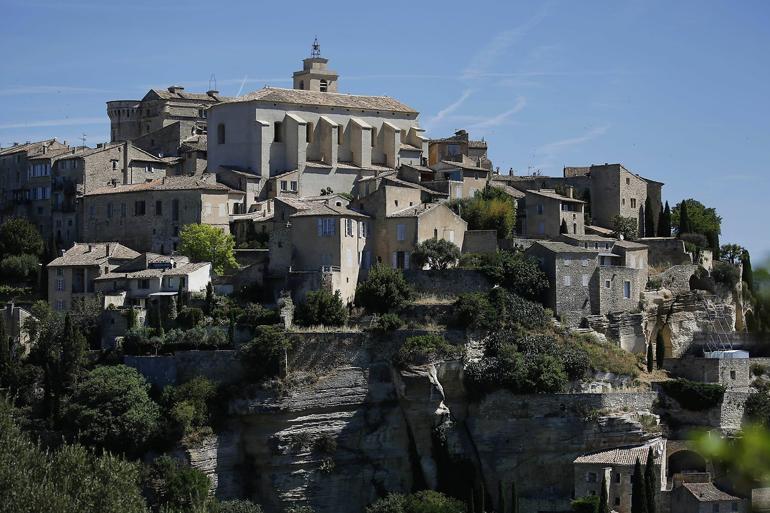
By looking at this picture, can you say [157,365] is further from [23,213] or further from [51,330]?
[23,213]

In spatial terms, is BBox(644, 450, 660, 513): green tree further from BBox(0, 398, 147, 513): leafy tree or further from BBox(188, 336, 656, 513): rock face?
BBox(0, 398, 147, 513): leafy tree

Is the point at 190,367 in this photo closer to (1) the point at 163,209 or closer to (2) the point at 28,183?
(1) the point at 163,209

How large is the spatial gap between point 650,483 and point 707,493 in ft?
7.95

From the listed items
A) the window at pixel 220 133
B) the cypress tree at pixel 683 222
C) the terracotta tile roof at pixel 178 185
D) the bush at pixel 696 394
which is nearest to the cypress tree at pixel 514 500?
the bush at pixel 696 394

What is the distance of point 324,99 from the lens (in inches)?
3401

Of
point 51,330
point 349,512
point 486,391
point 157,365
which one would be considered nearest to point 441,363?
point 486,391

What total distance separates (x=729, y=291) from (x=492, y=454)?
593 inches

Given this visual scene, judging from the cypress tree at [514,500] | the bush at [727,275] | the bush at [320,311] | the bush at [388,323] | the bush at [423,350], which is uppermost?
the bush at [727,275]

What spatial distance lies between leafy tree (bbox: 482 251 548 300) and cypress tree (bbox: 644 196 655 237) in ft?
37.9

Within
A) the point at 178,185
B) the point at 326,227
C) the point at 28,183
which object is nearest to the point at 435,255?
the point at 326,227

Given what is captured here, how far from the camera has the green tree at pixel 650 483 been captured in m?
60.9

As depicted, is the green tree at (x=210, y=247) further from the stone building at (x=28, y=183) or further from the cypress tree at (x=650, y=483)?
the cypress tree at (x=650, y=483)

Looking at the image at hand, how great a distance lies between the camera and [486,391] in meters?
66.9

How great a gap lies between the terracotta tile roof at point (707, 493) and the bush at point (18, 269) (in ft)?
106
